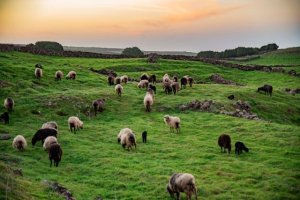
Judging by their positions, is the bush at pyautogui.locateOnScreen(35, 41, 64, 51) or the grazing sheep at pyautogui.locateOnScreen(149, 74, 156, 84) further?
the bush at pyautogui.locateOnScreen(35, 41, 64, 51)

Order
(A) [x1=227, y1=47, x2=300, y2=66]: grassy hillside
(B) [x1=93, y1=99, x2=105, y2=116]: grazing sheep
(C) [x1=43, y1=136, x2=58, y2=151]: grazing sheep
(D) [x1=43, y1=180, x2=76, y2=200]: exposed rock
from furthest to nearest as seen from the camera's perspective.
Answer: (A) [x1=227, y1=47, x2=300, y2=66]: grassy hillside < (B) [x1=93, y1=99, x2=105, y2=116]: grazing sheep < (C) [x1=43, y1=136, x2=58, y2=151]: grazing sheep < (D) [x1=43, y1=180, x2=76, y2=200]: exposed rock

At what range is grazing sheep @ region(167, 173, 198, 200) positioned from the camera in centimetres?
2142

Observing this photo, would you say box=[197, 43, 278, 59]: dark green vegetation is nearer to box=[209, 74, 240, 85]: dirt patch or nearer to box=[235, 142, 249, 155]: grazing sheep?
box=[209, 74, 240, 85]: dirt patch

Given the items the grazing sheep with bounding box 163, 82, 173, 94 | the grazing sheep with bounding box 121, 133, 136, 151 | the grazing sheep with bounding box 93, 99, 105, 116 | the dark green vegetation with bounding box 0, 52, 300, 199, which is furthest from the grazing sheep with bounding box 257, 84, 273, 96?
the grazing sheep with bounding box 121, 133, 136, 151

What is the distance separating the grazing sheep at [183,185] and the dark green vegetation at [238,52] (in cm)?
12772

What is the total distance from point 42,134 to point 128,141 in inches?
283

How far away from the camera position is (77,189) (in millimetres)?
23422

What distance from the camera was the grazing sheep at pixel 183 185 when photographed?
21422 millimetres

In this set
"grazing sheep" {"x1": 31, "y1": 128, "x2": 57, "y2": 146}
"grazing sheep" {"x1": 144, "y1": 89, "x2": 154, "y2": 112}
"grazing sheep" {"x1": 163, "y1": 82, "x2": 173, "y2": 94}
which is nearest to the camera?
"grazing sheep" {"x1": 31, "y1": 128, "x2": 57, "y2": 146}

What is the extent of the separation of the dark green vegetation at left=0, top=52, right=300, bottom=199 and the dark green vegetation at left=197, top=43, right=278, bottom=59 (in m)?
87.1

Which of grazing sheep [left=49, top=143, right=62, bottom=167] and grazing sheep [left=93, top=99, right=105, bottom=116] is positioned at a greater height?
grazing sheep [left=93, top=99, right=105, bottom=116]

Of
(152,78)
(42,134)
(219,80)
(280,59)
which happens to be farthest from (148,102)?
(280,59)

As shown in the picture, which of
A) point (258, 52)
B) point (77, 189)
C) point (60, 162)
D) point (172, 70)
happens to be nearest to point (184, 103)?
point (60, 162)

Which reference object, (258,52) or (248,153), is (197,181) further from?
(258,52)
